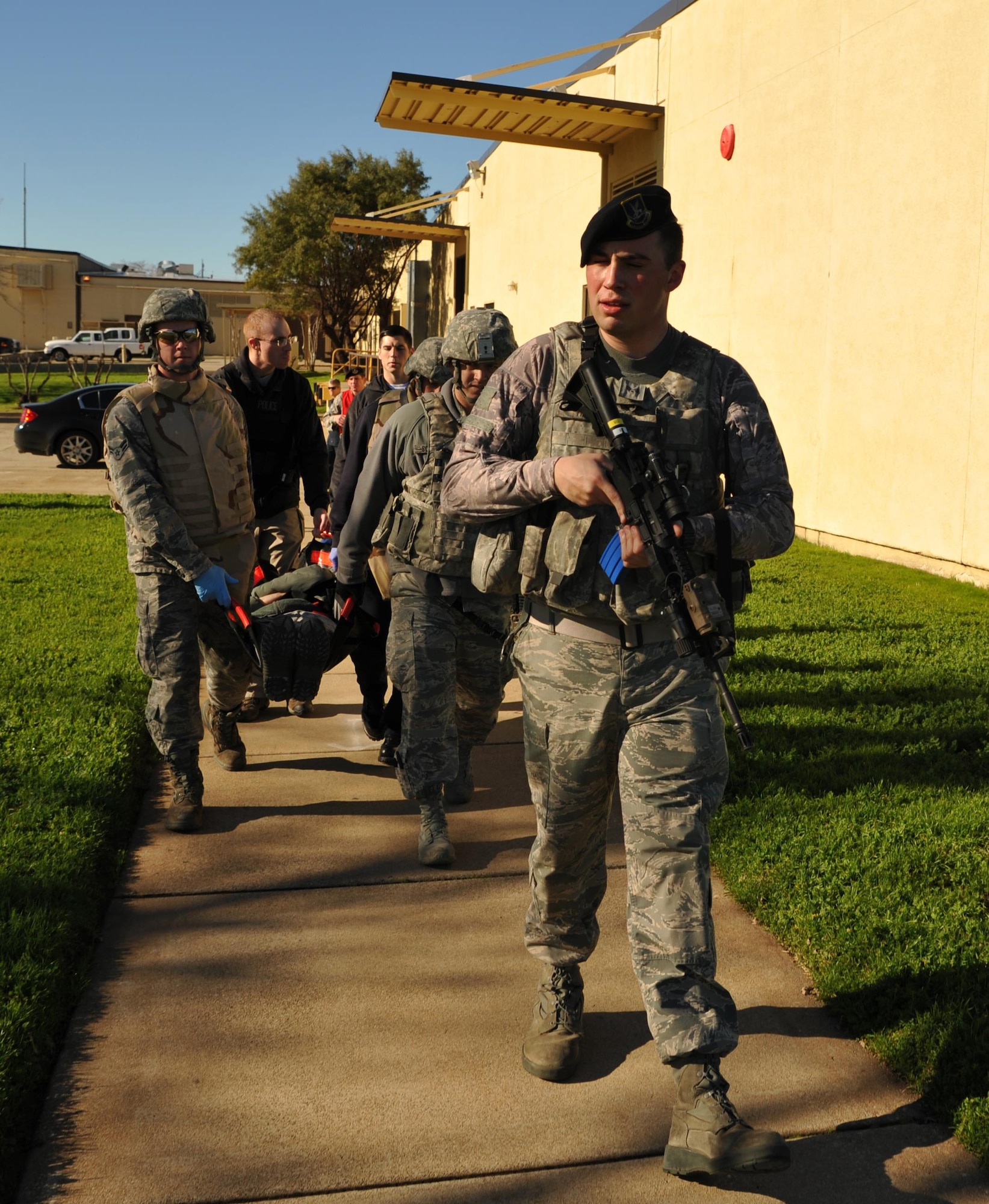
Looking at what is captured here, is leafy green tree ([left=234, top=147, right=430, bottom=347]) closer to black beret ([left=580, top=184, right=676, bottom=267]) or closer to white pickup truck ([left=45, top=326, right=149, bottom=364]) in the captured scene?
white pickup truck ([left=45, top=326, right=149, bottom=364])

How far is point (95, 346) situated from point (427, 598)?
65.8 m

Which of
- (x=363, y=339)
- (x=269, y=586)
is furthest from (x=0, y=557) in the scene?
(x=363, y=339)

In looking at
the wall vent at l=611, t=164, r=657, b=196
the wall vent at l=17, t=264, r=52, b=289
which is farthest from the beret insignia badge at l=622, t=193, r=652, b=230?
the wall vent at l=17, t=264, r=52, b=289

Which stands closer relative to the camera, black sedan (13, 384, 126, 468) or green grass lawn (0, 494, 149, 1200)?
green grass lawn (0, 494, 149, 1200)

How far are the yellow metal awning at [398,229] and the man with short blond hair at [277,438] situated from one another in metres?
20.6

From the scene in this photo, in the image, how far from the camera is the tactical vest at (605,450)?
2.92 metres

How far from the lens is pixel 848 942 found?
150 inches

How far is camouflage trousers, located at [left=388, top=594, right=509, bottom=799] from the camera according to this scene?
4758 millimetres

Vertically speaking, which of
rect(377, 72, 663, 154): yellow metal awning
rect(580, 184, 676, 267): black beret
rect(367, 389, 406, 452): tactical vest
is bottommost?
rect(367, 389, 406, 452): tactical vest

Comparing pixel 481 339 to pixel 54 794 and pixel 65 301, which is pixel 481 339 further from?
pixel 65 301

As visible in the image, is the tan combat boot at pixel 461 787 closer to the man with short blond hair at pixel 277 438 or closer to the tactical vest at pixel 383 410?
the man with short blond hair at pixel 277 438

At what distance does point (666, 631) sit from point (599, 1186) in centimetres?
125

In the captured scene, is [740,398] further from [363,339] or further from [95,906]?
[363,339]

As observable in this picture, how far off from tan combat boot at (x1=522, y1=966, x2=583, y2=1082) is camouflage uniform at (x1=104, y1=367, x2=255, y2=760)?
220 cm
